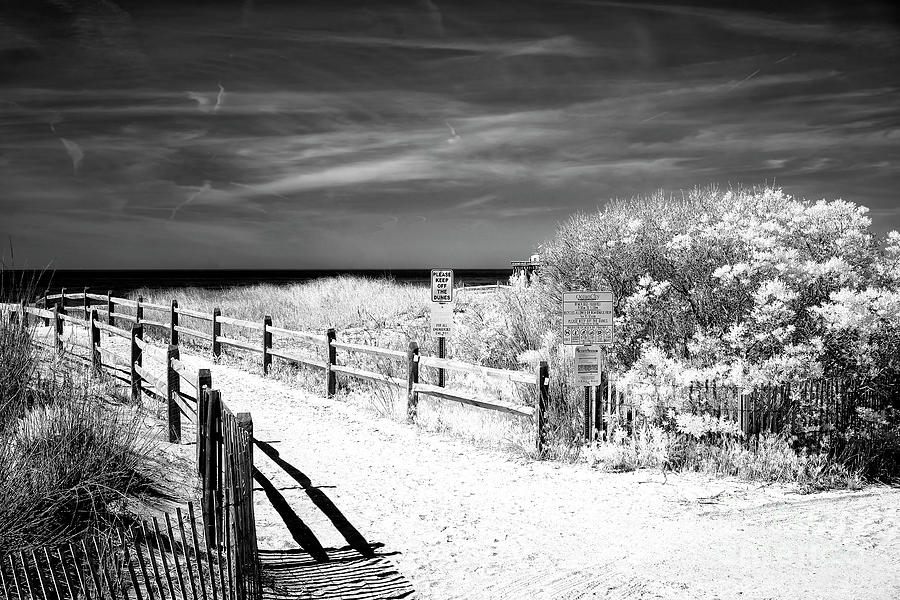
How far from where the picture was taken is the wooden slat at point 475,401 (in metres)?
8.86

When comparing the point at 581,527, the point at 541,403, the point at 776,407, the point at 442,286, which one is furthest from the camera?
the point at 442,286

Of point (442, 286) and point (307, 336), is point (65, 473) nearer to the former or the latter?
point (307, 336)

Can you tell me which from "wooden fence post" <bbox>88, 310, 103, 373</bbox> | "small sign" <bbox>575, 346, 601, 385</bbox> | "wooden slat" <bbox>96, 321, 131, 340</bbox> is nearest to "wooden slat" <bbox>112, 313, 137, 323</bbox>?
"wooden slat" <bbox>96, 321, 131, 340</bbox>

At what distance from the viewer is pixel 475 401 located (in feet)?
30.9

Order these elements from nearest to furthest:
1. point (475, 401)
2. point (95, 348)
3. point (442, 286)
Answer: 1. point (475, 401)
2. point (95, 348)
3. point (442, 286)

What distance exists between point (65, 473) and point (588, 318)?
239 inches

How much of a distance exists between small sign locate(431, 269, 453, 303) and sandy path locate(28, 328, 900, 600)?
556cm

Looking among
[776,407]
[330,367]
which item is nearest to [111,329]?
[330,367]

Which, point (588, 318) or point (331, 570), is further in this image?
point (588, 318)

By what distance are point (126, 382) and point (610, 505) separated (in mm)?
8573

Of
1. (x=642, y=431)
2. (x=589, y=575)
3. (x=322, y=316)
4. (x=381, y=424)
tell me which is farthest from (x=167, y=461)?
(x=322, y=316)

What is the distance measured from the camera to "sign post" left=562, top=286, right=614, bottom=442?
855 centimetres

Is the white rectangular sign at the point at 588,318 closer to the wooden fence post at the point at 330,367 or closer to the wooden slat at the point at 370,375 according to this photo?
the wooden slat at the point at 370,375

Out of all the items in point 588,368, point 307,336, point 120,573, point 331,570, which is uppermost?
point 307,336
